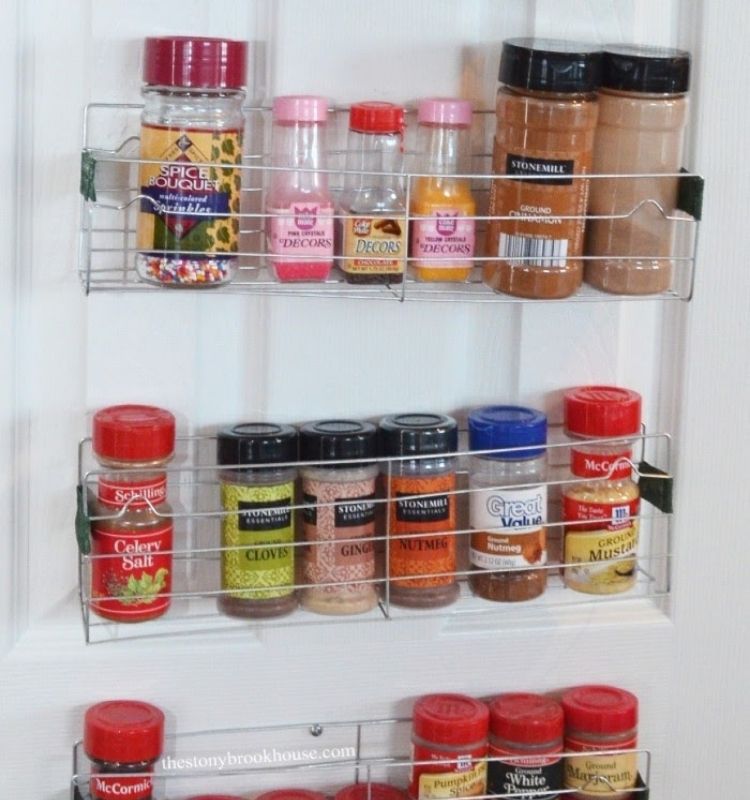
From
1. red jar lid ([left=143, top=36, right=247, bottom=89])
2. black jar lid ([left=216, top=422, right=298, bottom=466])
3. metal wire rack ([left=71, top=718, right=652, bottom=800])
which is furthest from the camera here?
metal wire rack ([left=71, top=718, right=652, bottom=800])

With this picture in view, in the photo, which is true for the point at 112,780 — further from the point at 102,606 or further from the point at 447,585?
the point at 447,585

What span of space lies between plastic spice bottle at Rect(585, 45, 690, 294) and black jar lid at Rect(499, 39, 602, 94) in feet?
0.09

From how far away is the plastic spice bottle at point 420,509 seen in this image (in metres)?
1.22

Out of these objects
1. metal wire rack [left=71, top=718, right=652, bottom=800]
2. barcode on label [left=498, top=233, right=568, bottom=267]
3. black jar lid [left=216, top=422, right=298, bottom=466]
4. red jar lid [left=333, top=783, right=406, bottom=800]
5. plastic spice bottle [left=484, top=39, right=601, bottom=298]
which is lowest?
red jar lid [left=333, top=783, right=406, bottom=800]

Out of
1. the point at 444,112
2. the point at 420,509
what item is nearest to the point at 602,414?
the point at 420,509

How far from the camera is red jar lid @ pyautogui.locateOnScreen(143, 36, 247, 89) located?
107cm

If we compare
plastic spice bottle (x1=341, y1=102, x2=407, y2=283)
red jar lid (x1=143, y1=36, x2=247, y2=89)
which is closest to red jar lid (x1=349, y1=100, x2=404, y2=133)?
plastic spice bottle (x1=341, y1=102, x2=407, y2=283)

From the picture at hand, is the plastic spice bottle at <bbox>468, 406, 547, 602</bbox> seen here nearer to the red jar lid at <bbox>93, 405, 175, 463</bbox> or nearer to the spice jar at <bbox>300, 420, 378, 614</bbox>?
the spice jar at <bbox>300, 420, 378, 614</bbox>

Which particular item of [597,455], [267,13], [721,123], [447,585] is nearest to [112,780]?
[447,585]

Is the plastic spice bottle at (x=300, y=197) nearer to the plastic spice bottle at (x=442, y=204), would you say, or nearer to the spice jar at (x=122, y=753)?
the plastic spice bottle at (x=442, y=204)

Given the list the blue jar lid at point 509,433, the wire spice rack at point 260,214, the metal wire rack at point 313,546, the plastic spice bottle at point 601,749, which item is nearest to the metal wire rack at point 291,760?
the plastic spice bottle at point 601,749

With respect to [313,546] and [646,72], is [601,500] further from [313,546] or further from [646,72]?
[646,72]

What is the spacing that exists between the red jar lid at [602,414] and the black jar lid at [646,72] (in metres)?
0.27

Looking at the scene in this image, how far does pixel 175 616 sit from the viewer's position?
1.27 m
